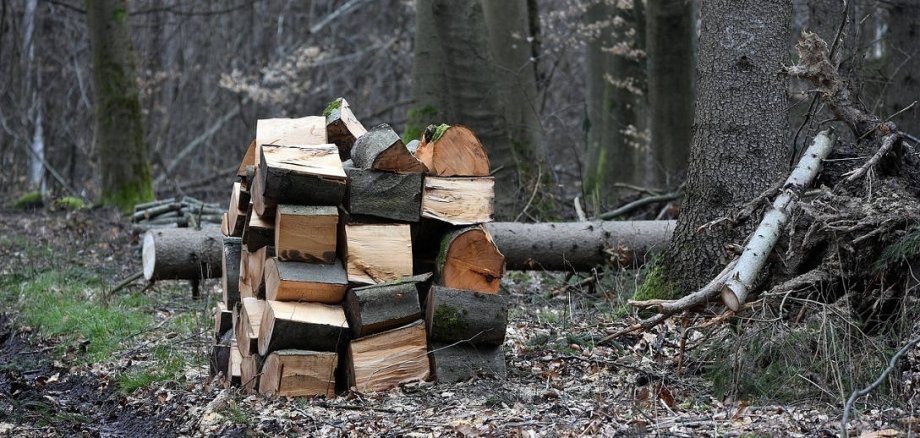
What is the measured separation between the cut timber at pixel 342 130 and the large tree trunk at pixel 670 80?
727cm

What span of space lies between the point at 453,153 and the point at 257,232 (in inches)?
52.1

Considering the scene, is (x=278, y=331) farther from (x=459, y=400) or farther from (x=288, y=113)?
(x=288, y=113)

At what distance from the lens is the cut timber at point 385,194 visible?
5.57 m

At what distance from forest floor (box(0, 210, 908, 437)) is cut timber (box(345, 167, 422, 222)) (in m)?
1.04

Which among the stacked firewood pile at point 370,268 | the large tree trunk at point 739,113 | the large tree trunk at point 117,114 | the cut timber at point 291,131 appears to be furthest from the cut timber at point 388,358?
the large tree trunk at point 117,114

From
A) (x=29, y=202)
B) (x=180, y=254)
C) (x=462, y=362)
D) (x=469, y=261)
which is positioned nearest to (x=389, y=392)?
(x=462, y=362)

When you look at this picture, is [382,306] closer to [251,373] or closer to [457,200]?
[457,200]

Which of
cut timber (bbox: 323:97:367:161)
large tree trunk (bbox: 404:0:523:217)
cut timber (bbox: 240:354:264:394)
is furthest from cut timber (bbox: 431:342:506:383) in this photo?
large tree trunk (bbox: 404:0:523:217)

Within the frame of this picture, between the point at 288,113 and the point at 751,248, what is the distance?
17.6 m

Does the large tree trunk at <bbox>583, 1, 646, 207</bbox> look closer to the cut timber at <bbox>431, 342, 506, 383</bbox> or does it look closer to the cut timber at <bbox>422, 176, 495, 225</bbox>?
the cut timber at <bbox>422, 176, 495, 225</bbox>

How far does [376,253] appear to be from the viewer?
555 cm

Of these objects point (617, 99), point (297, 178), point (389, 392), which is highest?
point (617, 99)

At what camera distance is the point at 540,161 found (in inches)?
478

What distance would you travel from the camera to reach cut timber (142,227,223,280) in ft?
29.0
